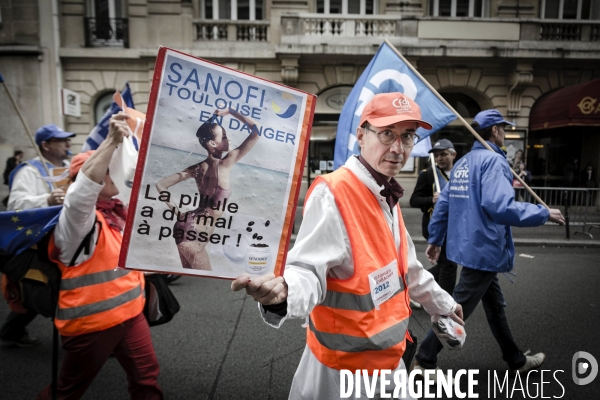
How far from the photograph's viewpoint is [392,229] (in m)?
Result: 1.68

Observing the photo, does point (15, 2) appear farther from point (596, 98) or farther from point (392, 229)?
point (596, 98)

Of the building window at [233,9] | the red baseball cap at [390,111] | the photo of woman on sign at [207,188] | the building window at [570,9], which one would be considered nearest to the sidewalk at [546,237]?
the red baseball cap at [390,111]

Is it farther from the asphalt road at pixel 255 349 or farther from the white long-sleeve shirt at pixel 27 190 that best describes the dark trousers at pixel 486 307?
the white long-sleeve shirt at pixel 27 190

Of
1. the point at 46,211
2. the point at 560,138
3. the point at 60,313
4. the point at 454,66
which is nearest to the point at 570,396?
the point at 60,313

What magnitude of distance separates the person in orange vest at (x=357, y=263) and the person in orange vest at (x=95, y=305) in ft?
3.38

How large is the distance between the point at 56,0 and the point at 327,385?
592 inches

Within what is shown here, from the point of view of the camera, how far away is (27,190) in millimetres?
3432

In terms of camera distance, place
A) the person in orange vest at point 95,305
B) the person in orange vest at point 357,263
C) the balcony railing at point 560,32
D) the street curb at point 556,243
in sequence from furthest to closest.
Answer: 1. the balcony railing at point 560,32
2. the street curb at point 556,243
3. the person in orange vest at point 95,305
4. the person in orange vest at point 357,263

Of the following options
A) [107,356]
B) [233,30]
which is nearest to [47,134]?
[107,356]

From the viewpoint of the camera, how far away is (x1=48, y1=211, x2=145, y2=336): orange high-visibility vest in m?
1.95

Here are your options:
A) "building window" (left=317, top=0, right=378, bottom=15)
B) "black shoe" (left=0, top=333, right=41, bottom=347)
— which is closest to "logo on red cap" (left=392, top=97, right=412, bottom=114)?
"black shoe" (left=0, top=333, right=41, bottom=347)

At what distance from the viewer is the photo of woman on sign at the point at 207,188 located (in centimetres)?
119

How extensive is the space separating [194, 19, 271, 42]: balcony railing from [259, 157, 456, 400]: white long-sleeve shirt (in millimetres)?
12282

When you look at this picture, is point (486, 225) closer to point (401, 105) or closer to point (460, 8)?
point (401, 105)
